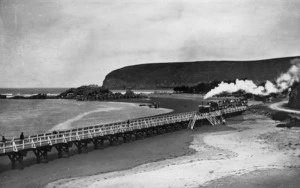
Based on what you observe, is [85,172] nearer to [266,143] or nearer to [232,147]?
[232,147]

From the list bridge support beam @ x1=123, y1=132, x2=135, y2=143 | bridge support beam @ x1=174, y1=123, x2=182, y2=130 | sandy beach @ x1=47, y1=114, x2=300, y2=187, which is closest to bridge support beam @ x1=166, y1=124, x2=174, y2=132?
bridge support beam @ x1=174, y1=123, x2=182, y2=130

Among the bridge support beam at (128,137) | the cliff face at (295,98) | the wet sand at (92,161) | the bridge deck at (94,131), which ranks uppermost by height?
the cliff face at (295,98)

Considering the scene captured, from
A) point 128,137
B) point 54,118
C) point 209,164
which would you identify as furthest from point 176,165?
point 54,118

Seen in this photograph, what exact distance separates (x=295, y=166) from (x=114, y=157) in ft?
46.6

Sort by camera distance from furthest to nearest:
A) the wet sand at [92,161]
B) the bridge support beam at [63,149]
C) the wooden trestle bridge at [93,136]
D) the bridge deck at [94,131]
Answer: the bridge support beam at [63,149] → the bridge deck at [94,131] → the wooden trestle bridge at [93,136] → the wet sand at [92,161]

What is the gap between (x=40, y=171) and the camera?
22.6m

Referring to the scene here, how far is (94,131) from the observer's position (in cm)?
3059

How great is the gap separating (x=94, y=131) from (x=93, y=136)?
955 mm

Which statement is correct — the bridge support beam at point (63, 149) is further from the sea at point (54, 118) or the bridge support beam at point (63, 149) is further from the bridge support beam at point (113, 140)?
the sea at point (54, 118)

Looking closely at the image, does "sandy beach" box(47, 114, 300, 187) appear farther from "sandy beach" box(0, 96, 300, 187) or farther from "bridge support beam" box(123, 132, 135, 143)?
"bridge support beam" box(123, 132, 135, 143)

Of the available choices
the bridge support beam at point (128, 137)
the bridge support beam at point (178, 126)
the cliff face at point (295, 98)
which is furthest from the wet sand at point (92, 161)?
the cliff face at point (295, 98)

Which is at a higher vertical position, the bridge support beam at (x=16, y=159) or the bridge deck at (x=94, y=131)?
the bridge deck at (x=94, y=131)

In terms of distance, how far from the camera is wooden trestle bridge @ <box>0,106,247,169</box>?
24.4m

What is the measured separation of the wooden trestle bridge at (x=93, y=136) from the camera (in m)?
24.4
